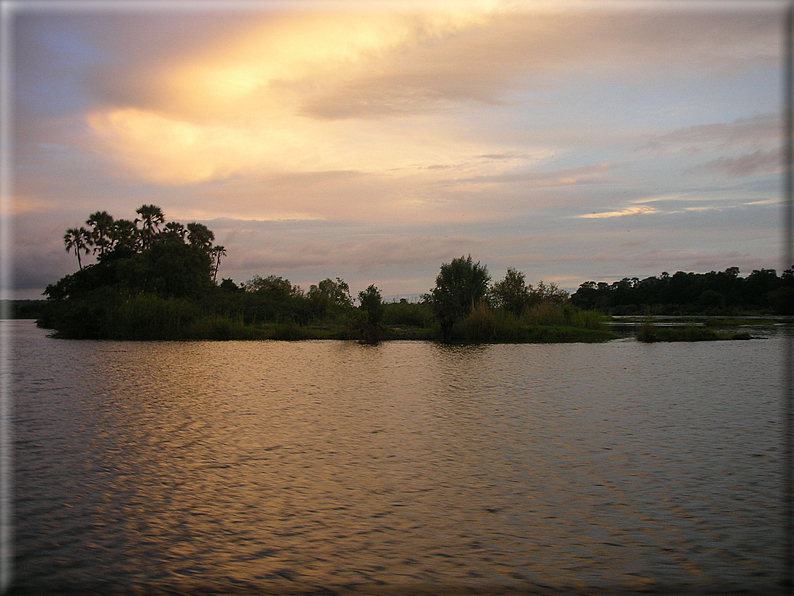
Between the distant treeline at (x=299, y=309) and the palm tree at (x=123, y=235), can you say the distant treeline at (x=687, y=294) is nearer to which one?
the distant treeline at (x=299, y=309)

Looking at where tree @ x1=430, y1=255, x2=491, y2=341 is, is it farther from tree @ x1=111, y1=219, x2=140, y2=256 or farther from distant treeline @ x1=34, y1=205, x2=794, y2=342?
tree @ x1=111, y1=219, x2=140, y2=256

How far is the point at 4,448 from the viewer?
25.0ft

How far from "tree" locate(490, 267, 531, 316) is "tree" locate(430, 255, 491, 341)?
5.05 ft

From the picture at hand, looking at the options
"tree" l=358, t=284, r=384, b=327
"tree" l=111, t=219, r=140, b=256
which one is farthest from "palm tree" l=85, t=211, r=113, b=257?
"tree" l=358, t=284, r=384, b=327

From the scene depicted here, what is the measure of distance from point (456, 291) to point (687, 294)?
4677cm

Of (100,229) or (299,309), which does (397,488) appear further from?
(100,229)

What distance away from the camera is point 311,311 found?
125ft

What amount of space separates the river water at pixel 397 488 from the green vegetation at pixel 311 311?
17.1 meters

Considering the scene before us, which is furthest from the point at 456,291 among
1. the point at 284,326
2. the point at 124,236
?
the point at 124,236

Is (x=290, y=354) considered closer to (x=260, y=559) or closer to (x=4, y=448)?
(x=4, y=448)

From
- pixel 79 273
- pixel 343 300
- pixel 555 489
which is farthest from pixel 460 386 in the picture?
pixel 79 273

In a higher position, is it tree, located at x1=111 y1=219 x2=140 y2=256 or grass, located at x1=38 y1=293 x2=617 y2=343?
tree, located at x1=111 y1=219 x2=140 y2=256

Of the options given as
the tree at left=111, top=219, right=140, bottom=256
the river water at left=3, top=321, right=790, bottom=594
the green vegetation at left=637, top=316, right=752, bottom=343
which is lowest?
the river water at left=3, top=321, right=790, bottom=594

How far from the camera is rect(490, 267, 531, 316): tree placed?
36.0 metres
